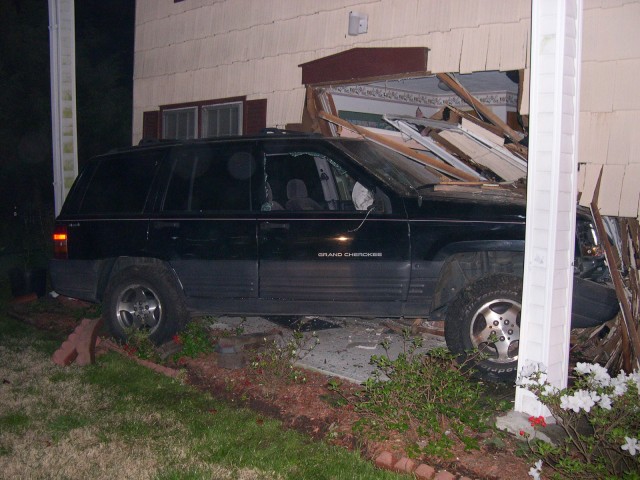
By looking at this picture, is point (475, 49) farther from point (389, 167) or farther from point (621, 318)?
point (621, 318)

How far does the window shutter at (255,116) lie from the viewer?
31.2 feet

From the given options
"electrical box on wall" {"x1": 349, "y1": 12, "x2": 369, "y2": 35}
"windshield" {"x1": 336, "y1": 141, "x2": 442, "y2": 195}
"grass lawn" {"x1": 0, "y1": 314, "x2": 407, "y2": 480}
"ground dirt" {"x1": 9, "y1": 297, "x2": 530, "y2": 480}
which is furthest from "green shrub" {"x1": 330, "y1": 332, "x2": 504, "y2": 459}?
"electrical box on wall" {"x1": 349, "y1": 12, "x2": 369, "y2": 35}

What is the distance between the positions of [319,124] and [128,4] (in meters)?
27.0

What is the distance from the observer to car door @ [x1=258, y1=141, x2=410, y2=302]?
18.9 ft

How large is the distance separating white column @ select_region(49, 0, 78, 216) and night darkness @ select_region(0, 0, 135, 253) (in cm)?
868

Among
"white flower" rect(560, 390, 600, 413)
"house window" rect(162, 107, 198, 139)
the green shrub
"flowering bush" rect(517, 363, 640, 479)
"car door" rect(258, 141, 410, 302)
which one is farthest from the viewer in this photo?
"house window" rect(162, 107, 198, 139)

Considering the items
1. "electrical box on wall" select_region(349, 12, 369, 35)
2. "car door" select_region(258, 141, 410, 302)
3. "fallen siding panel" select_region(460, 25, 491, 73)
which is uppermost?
"electrical box on wall" select_region(349, 12, 369, 35)

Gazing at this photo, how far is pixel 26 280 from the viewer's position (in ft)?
30.0

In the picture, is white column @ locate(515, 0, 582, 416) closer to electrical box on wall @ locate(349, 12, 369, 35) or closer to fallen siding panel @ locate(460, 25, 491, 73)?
fallen siding panel @ locate(460, 25, 491, 73)

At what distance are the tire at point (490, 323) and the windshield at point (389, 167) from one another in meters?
1.07

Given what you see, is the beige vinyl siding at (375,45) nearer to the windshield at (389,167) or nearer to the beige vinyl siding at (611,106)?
the beige vinyl siding at (611,106)

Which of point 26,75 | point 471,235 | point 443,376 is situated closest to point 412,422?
point 443,376

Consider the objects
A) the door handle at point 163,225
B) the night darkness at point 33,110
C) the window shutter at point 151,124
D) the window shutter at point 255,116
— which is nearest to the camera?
the door handle at point 163,225

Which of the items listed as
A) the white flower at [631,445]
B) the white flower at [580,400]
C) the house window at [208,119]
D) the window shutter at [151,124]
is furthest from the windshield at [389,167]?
the window shutter at [151,124]
